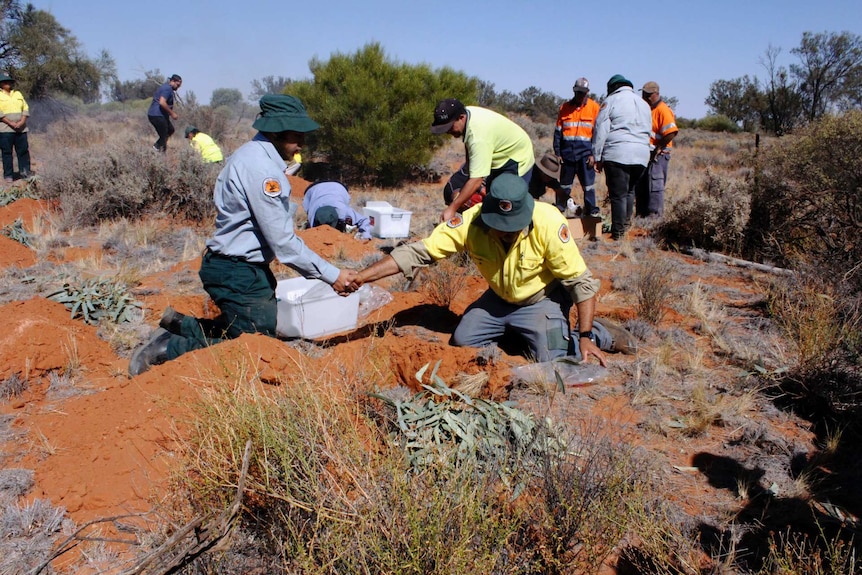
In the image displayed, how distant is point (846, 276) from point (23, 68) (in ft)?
85.7

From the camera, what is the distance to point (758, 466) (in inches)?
115

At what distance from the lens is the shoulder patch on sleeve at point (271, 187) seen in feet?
11.0

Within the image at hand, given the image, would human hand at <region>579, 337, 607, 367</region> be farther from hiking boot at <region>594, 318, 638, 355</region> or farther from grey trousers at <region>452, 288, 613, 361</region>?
hiking boot at <region>594, 318, 638, 355</region>

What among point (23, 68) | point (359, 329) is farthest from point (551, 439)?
point (23, 68)

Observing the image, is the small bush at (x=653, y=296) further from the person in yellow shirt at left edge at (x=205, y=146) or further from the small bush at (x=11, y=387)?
the person in yellow shirt at left edge at (x=205, y=146)

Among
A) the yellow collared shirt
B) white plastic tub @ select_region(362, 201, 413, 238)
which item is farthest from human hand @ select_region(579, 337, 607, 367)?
white plastic tub @ select_region(362, 201, 413, 238)

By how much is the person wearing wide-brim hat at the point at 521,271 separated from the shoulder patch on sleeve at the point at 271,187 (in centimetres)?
76

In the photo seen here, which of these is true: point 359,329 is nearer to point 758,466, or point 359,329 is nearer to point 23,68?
point 758,466

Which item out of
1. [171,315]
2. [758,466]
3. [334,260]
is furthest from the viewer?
[334,260]

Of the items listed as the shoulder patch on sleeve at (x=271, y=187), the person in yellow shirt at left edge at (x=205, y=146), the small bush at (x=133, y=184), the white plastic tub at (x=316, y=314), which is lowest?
the white plastic tub at (x=316, y=314)

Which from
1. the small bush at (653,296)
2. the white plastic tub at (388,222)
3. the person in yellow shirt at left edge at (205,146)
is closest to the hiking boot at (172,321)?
the small bush at (653,296)

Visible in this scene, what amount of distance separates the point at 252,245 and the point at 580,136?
554 cm

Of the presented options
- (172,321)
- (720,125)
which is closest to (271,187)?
(172,321)

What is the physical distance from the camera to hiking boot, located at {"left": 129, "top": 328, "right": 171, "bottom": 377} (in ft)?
12.2
